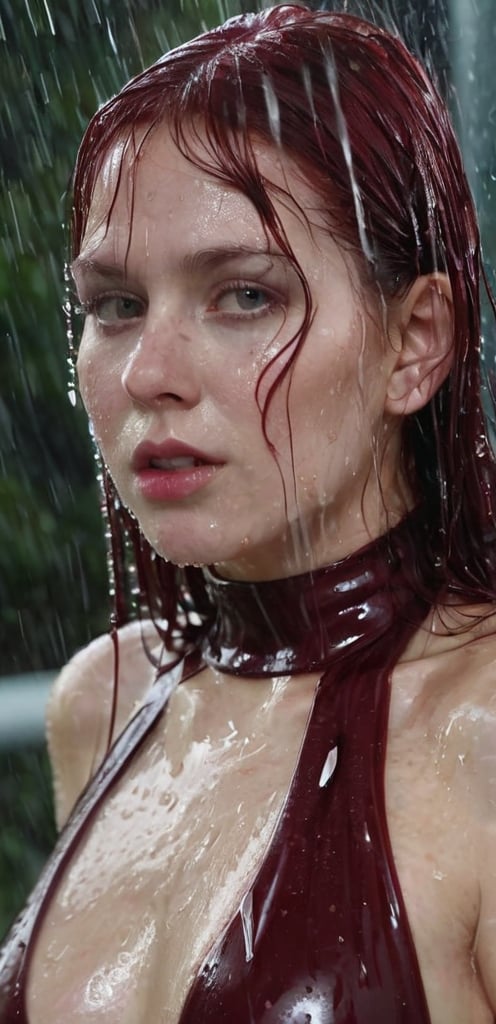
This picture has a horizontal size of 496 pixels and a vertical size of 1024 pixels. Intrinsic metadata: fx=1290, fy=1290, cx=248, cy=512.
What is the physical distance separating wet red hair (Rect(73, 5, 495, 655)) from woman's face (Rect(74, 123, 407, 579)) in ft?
0.08

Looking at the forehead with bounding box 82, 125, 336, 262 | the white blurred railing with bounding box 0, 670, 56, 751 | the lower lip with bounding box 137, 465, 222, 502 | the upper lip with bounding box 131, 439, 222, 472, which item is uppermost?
the forehead with bounding box 82, 125, 336, 262

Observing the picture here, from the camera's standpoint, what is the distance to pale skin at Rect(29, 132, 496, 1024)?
4.04ft

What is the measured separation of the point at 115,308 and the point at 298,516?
300 mm

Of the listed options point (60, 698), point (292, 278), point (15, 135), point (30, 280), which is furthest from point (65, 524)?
point (292, 278)

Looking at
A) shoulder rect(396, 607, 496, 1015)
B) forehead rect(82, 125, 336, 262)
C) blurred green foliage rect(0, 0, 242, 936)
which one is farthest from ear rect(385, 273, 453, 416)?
blurred green foliage rect(0, 0, 242, 936)

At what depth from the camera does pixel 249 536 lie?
4.43 feet

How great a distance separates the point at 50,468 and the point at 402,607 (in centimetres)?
211

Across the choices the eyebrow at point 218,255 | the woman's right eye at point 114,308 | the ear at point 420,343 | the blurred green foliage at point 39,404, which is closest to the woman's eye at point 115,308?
the woman's right eye at point 114,308

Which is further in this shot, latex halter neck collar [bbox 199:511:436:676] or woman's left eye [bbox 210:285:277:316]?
latex halter neck collar [bbox 199:511:436:676]

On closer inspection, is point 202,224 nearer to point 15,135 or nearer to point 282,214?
point 282,214

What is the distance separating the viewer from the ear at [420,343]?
1379 mm

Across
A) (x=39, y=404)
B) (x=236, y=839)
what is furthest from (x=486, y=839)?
(x=39, y=404)

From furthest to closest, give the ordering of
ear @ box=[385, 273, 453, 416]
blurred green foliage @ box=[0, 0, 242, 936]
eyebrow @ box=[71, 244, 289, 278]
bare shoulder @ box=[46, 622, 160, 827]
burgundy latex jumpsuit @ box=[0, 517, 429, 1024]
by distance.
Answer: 1. blurred green foliage @ box=[0, 0, 242, 936]
2. bare shoulder @ box=[46, 622, 160, 827]
3. ear @ box=[385, 273, 453, 416]
4. eyebrow @ box=[71, 244, 289, 278]
5. burgundy latex jumpsuit @ box=[0, 517, 429, 1024]

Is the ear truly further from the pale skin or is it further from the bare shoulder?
the bare shoulder
